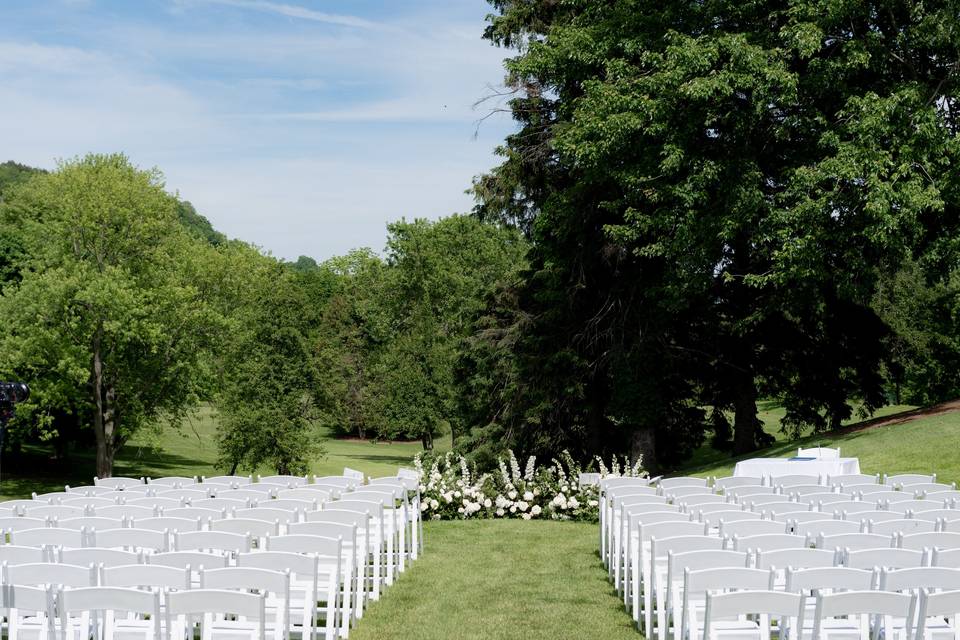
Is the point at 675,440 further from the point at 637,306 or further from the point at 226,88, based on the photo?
the point at 226,88

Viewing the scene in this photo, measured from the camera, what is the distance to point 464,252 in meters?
63.8

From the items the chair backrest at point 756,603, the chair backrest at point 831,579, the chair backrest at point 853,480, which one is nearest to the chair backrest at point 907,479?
the chair backrest at point 853,480

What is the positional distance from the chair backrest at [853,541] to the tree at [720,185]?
1238 cm

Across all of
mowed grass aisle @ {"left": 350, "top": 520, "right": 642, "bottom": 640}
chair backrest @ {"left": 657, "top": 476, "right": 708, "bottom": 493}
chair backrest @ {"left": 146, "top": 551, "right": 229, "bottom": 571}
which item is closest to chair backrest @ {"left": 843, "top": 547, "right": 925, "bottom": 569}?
mowed grass aisle @ {"left": 350, "top": 520, "right": 642, "bottom": 640}

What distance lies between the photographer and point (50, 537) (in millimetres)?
8359

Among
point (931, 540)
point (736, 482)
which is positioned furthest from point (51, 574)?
point (736, 482)

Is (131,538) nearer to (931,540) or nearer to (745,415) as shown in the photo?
(931,540)

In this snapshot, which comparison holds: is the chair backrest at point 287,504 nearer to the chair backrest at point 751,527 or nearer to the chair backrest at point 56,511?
the chair backrest at point 56,511

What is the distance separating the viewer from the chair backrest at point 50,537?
27.1ft

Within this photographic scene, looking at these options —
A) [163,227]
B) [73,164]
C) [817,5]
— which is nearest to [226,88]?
[163,227]

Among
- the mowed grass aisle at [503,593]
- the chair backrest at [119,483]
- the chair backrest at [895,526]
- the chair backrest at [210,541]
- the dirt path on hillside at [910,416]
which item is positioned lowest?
the mowed grass aisle at [503,593]

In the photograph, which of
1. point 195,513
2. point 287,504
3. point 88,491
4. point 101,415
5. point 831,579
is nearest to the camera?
point 831,579

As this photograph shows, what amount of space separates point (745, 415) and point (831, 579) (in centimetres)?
2163

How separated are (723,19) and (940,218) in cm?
642
